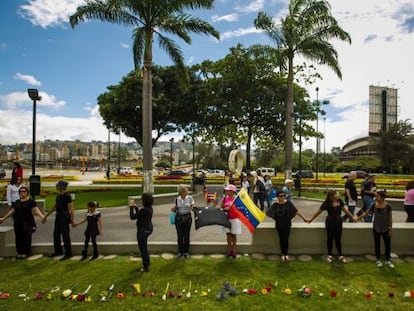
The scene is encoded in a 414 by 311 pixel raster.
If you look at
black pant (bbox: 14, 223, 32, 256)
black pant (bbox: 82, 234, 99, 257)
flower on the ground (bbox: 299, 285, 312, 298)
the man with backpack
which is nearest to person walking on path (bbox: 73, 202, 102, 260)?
black pant (bbox: 82, 234, 99, 257)

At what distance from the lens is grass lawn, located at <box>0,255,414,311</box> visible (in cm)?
446

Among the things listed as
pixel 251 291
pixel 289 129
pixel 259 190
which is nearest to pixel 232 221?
pixel 251 291

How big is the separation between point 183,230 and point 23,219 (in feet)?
10.9

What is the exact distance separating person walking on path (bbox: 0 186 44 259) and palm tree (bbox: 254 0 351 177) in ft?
41.7

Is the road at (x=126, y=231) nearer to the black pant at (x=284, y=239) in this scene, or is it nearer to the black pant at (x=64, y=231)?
the black pant at (x=64, y=231)

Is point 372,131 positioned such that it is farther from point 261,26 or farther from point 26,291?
point 26,291

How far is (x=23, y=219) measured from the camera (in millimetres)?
6480

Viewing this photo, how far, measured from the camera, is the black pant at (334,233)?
615 cm

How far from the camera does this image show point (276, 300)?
4.55 m

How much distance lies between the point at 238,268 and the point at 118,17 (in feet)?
39.2

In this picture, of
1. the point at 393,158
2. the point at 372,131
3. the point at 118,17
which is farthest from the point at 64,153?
the point at 118,17

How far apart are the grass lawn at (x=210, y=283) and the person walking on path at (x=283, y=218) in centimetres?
36

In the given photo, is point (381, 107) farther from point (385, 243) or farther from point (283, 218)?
point (283, 218)

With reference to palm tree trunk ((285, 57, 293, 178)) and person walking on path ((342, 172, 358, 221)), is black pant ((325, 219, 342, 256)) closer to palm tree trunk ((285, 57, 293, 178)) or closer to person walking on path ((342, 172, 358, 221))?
person walking on path ((342, 172, 358, 221))
